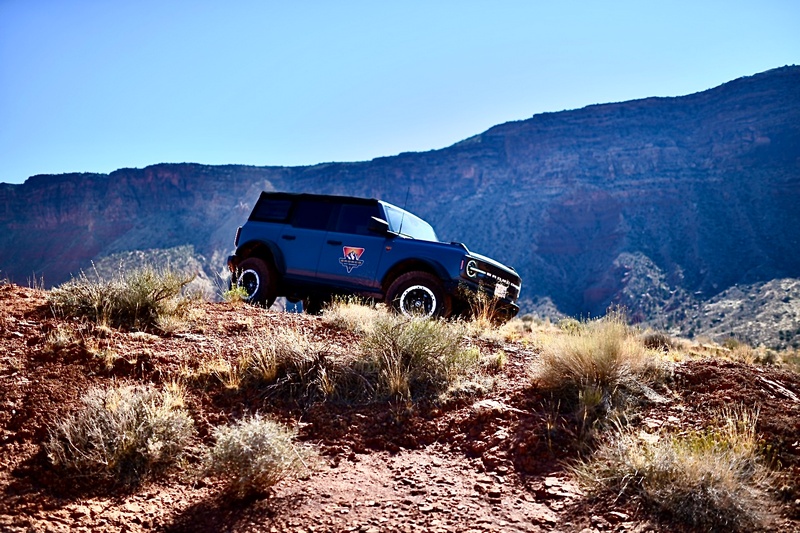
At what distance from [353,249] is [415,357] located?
12.8 ft

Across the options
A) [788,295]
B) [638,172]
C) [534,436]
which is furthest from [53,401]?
[638,172]

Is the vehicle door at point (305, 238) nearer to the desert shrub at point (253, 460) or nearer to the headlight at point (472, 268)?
the headlight at point (472, 268)

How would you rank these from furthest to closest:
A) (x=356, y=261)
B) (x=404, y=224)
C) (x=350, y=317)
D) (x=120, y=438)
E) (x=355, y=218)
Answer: (x=404, y=224) → (x=355, y=218) → (x=356, y=261) → (x=350, y=317) → (x=120, y=438)

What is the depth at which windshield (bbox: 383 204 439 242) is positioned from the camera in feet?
31.1

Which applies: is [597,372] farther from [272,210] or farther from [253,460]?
[272,210]

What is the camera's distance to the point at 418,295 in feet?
27.4

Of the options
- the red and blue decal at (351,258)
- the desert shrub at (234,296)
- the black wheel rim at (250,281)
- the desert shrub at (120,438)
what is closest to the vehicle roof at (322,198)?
the red and blue decal at (351,258)

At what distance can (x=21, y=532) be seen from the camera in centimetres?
306

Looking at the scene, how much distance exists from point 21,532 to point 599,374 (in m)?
4.55

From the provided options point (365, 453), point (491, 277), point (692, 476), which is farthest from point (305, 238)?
point (692, 476)

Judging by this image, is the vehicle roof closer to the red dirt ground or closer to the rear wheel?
the rear wheel

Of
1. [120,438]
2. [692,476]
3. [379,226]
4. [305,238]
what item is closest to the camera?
[692,476]

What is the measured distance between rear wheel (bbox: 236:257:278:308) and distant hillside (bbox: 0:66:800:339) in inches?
1177

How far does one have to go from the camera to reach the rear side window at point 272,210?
33.4 feet
